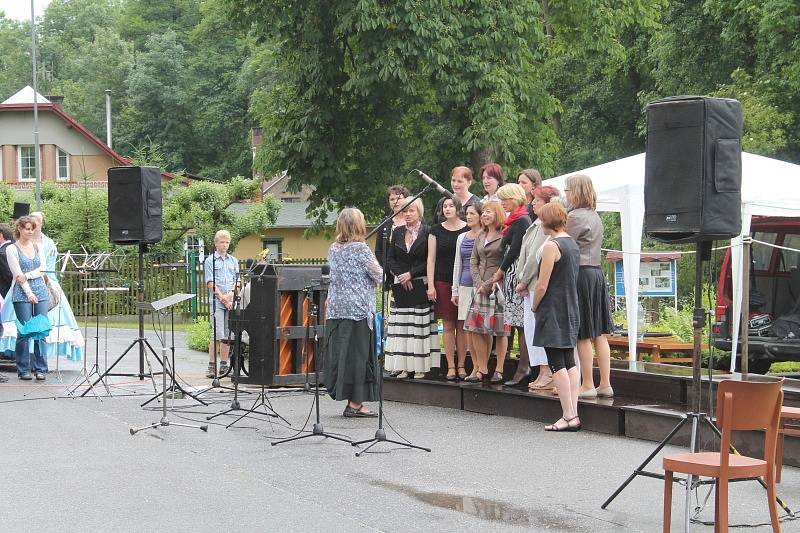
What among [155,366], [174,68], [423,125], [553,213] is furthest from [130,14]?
[553,213]

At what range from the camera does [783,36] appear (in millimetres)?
32594

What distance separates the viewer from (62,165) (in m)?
60.2

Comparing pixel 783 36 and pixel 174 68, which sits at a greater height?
pixel 174 68

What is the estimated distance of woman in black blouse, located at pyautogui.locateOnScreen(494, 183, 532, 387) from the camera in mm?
12070

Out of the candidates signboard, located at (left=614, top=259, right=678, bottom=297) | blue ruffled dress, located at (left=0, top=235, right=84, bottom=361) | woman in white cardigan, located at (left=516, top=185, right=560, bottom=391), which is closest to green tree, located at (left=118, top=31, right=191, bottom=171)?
signboard, located at (left=614, top=259, right=678, bottom=297)

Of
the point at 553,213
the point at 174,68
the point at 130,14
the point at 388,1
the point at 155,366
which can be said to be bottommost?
the point at 155,366

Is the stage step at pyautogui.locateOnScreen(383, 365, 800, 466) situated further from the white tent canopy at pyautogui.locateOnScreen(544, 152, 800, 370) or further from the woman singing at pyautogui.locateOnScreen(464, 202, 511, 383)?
the white tent canopy at pyautogui.locateOnScreen(544, 152, 800, 370)

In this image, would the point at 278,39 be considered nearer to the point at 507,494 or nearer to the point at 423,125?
the point at 423,125

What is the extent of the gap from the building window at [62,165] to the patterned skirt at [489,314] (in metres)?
50.3

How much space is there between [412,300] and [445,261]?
0.57 m

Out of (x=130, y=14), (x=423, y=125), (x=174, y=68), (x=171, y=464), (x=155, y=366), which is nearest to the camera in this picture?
(x=171, y=464)

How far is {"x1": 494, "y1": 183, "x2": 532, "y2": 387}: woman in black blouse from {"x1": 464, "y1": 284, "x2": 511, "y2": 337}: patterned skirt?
4.4 inches

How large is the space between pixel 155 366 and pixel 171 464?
9.53m

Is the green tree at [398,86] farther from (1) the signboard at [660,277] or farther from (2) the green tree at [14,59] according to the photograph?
(2) the green tree at [14,59]
